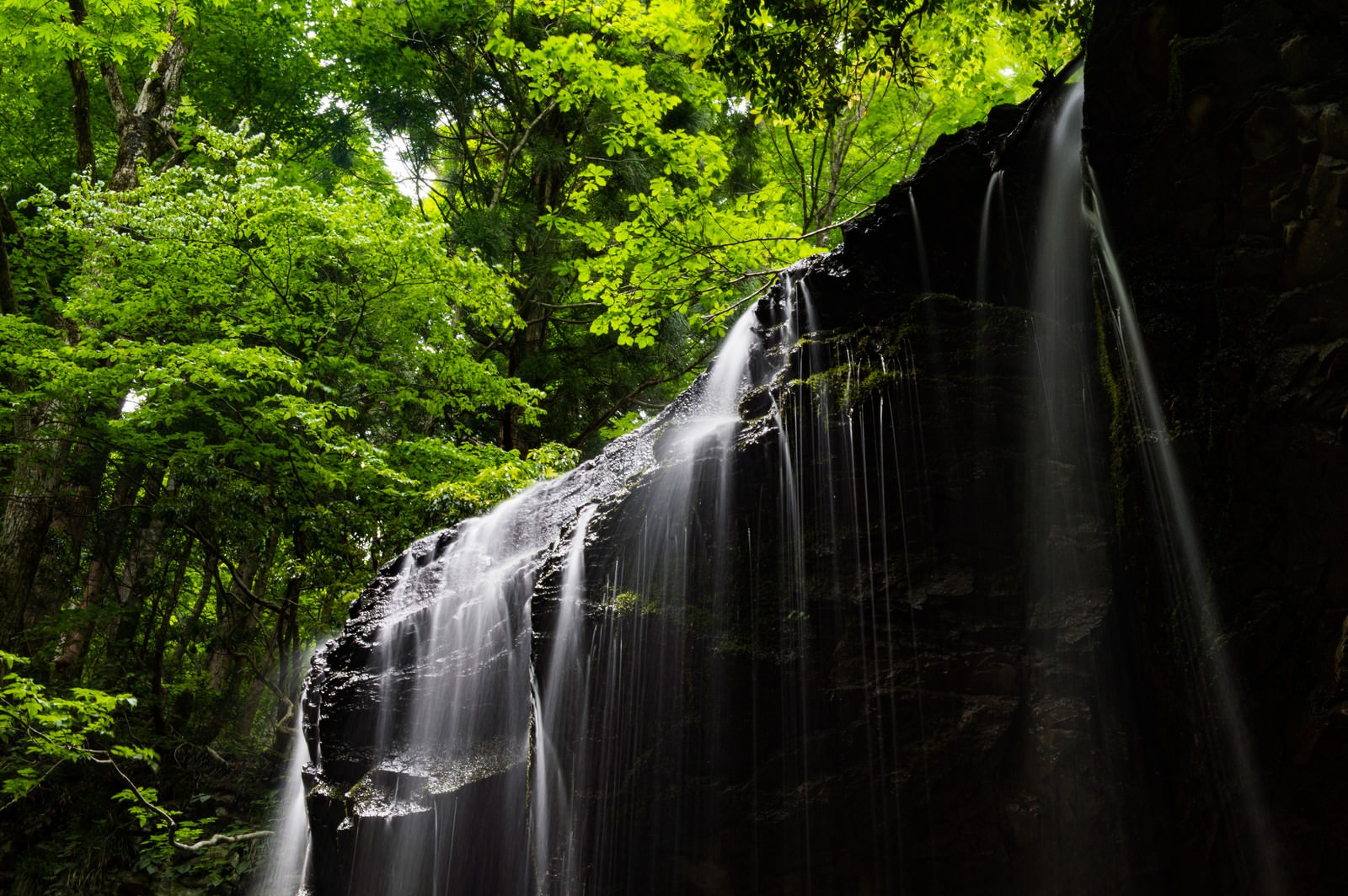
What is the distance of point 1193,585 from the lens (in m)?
4.40

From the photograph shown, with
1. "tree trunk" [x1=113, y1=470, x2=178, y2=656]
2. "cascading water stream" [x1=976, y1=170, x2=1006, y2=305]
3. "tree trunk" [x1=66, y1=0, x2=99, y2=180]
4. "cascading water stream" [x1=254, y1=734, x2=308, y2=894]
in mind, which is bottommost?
"cascading water stream" [x1=254, y1=734, x2=308, y2=894]

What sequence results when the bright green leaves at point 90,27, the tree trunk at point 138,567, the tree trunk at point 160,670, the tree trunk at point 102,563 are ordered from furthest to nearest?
the tree trunk at point 138,567, the tree trunk at point 102,563, the tree trunk at point 160,670, the bright green leaves at point 90,27

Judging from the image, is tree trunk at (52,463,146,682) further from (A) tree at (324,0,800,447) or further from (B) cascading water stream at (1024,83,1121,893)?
(B) cascading water stream at (1024,83,1121,893)

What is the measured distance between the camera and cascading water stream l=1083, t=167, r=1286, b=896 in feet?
13.6

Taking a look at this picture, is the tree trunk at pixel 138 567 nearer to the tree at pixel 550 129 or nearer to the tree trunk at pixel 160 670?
the tree trunk at pixel 160 670

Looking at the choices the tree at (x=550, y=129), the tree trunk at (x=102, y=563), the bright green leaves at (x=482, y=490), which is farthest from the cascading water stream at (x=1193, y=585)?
the tree trunk at (x=102, y=563)

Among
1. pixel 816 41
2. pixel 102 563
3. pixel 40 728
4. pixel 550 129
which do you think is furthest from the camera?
pixel 550 129

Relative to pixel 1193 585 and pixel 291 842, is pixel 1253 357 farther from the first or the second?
pixel 291 842

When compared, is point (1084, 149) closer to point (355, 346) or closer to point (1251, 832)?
point (1251, 832)

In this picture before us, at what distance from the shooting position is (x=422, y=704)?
21.6 ft

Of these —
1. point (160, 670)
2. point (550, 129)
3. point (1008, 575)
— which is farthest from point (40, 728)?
point (550, 129)

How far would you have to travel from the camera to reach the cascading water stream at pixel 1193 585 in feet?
13.6

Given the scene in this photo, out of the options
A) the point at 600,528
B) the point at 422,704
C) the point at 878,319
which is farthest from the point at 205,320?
the point at 878,319

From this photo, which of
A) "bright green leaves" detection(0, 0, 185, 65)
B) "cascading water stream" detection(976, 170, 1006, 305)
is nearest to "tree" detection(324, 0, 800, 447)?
"bright green leaves" detection(0, 0, 185, 65)
